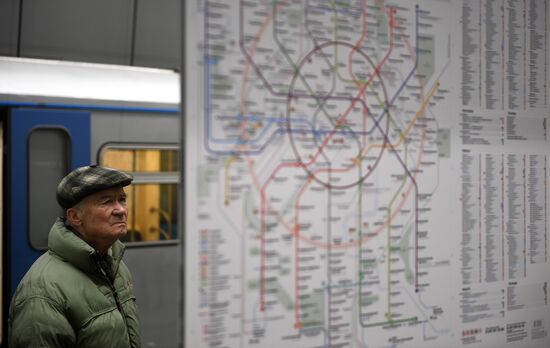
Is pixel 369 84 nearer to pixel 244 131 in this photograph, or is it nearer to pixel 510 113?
pixel 244 131

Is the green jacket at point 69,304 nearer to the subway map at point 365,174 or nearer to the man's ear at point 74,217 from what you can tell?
the man's ear at point 74,217

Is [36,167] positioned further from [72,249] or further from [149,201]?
[72,249]

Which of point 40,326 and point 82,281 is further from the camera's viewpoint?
point 82,281

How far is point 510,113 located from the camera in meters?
2.50

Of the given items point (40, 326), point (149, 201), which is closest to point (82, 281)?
point (40, 326)

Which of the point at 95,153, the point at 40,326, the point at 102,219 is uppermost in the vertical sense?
the point at 95,153

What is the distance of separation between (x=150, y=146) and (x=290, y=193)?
7.92 feet

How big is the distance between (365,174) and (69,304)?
133 cm

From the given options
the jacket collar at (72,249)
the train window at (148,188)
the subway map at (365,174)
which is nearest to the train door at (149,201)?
the train window at (148,188)

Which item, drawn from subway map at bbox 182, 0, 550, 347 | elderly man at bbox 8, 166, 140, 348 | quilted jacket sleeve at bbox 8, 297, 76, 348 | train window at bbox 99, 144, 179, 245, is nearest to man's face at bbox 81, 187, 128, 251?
elderly man at bbox 8, 166, 140, 348

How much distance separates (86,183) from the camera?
262 cm

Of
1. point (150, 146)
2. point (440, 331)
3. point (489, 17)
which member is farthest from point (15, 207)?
point (489, 17)

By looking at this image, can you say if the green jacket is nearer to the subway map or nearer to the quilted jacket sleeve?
the quilted jacket sleeve

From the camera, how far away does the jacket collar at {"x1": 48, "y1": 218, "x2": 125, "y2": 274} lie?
2.51 m
